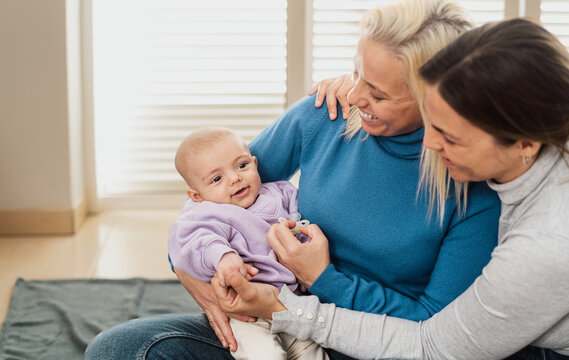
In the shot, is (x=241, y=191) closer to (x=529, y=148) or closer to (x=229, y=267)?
(x=229, y=267)

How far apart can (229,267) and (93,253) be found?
6.12ft

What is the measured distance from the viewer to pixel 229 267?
4.56ft

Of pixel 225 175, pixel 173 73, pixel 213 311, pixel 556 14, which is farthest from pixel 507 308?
pixel 556 14

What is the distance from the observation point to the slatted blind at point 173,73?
3.55 metres

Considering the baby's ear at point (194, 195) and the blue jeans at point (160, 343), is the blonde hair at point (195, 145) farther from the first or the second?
the blue jeans at point (160, 343)

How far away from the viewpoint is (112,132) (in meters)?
3.62

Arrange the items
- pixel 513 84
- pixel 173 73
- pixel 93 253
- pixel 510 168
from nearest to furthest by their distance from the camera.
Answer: pixel 513 84
pixel 510 168
pixel 93 253
pixel 173 73

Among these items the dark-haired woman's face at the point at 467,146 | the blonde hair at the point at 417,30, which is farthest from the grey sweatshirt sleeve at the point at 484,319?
the blonde hair at the point at 417,30

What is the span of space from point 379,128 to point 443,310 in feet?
1.23

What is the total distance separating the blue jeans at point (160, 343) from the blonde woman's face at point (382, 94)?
1.56ft

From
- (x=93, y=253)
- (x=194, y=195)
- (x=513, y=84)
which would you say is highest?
(x=513, y=84)

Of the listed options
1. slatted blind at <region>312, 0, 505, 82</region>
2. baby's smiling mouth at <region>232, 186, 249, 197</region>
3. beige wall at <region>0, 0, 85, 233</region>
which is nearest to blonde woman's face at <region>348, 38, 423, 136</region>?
baby's smiling mouth at <region>232, 186, 249, 197</region>

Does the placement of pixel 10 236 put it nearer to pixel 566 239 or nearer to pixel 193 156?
pixel 193 156

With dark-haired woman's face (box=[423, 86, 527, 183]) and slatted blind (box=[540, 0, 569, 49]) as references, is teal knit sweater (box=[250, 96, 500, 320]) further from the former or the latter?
slatted blind (box=[540, 0, 569, 49])
